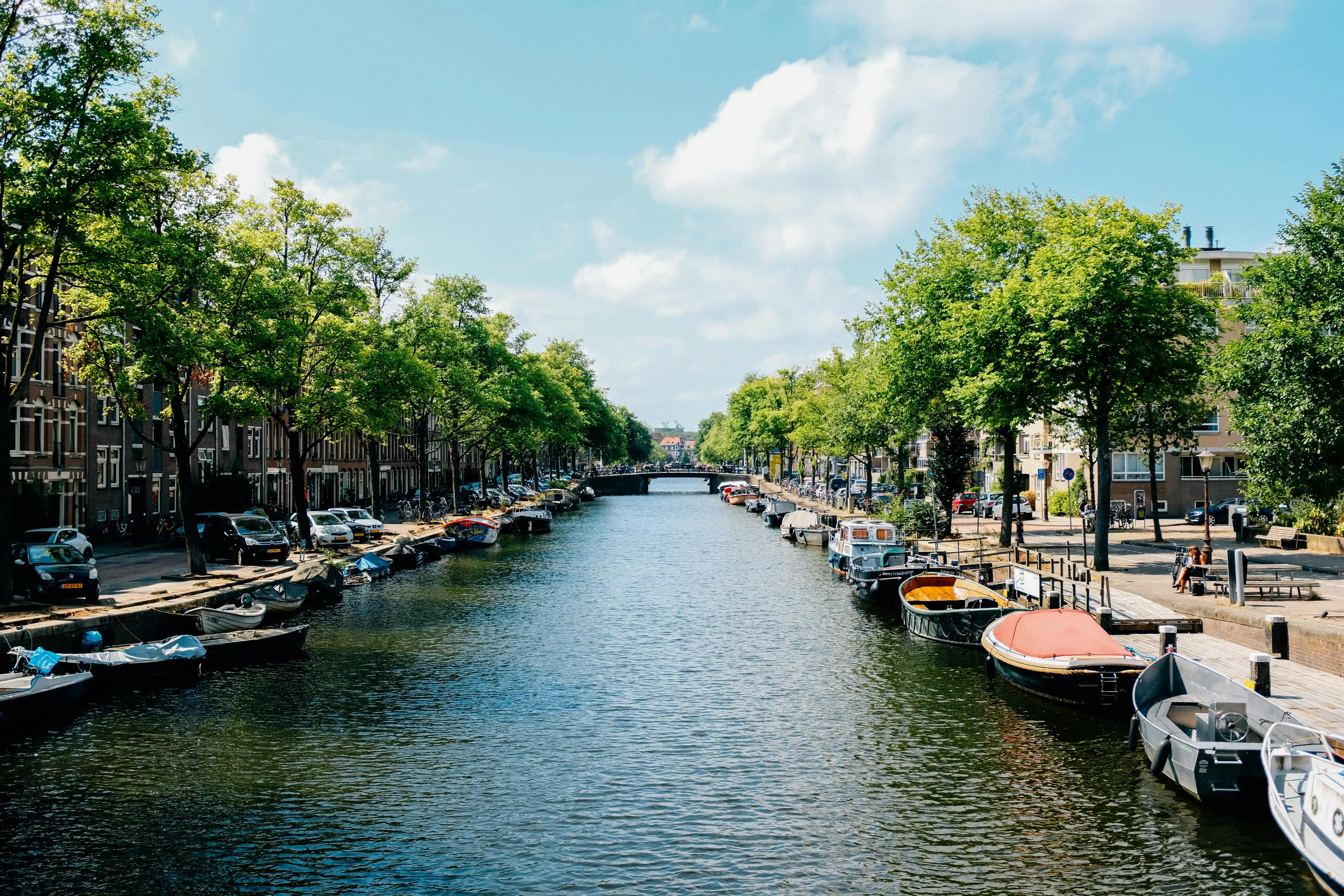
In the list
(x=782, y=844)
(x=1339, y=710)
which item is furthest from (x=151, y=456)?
(x=1339, y=710)

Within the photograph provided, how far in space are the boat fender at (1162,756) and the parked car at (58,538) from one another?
40830 millimetres

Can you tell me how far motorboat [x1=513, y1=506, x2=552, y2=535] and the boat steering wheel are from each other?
235 feet

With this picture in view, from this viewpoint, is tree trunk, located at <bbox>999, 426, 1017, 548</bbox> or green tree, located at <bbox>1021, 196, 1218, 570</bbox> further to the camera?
tree trunk, located at <bbox>999, 426, 1017, 548</bbox>

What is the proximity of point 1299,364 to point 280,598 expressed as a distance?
35759 mm

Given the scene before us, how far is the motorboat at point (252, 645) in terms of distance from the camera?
31.8m

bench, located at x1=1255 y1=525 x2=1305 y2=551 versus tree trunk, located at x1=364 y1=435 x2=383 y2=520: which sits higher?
tree trunk, located at x1=364 y1=435 x2=383 y2=520

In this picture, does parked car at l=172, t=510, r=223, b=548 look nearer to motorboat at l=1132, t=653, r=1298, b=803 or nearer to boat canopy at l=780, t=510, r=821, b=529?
boat canopy at l=780, t=510, r=821, b=529

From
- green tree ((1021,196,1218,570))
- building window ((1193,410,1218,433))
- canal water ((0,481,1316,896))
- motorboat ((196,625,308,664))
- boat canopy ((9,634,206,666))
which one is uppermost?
green tree ((1021,196,1218,570))

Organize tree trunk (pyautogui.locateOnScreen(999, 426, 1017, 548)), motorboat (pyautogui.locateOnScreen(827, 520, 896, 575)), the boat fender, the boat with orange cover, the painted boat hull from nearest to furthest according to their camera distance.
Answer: the boat fender, the boat with orange cover, the painted boat hull, tree trunk (pyautogui.locateOnScreen(999, 426, 1017, 548)), motorboat (pyautogui.locateOnScreen(827, 520, 896, 575))

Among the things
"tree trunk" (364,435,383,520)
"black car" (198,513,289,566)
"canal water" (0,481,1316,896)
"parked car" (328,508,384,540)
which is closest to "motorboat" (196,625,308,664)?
"canal water" (0,481,1316,896)

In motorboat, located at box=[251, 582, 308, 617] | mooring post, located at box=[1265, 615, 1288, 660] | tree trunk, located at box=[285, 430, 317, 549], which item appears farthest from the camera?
tree trunk, located at box=[285, 430, 317, 549]

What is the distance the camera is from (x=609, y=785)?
21.1 m

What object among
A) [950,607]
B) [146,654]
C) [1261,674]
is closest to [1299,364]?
[950,607]

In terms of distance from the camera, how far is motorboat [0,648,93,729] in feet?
78.3
